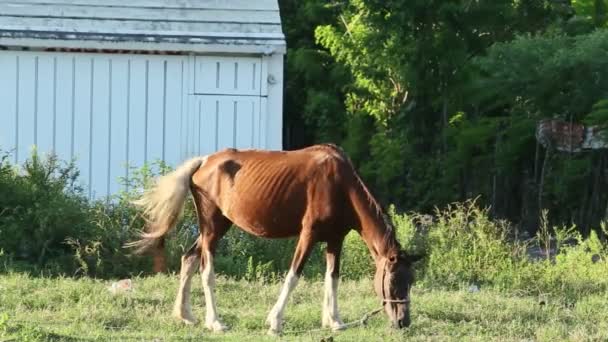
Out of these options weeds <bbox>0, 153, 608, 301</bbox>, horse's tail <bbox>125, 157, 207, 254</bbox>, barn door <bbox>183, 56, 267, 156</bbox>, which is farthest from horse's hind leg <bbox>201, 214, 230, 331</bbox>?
barn door <bbox>183, 56, 267, 156</bbox>

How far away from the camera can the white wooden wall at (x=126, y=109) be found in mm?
13922

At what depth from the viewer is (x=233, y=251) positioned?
12352mm

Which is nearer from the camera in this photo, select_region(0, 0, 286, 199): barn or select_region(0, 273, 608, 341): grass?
→ select_region(0, 273, 608, 341): grass

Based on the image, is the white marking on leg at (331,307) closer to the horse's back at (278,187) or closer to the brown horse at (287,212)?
the brown horse at (287,212)

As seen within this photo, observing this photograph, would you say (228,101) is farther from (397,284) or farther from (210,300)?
(397,284)

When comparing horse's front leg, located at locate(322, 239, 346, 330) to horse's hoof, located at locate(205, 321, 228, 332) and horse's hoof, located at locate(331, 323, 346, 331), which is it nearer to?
horse's hoof, located at locate(331, 323, 346, 331)

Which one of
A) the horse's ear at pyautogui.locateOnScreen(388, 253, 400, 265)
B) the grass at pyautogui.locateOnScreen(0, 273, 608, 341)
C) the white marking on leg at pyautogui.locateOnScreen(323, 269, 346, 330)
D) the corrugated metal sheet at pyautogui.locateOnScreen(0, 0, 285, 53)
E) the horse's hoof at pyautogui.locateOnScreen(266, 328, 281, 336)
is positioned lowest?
the grass at pyautogui.locateOnScreen(0, 273, 608, 341)

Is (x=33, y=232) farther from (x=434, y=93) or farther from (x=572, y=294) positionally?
(x=434, y=93)

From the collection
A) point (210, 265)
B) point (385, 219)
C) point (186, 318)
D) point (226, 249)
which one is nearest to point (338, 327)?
point (385, 219)

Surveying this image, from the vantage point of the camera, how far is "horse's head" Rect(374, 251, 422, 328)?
8.70m

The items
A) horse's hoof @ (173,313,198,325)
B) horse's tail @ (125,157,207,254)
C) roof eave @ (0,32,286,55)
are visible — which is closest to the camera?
horse's hoof @ (173,313,198,325)

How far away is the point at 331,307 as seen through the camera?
30.1ft

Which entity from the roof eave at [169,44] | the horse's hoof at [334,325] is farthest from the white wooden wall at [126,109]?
the horse's hoof at [334,325]

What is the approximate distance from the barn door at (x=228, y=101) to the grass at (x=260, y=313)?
3.02 m
